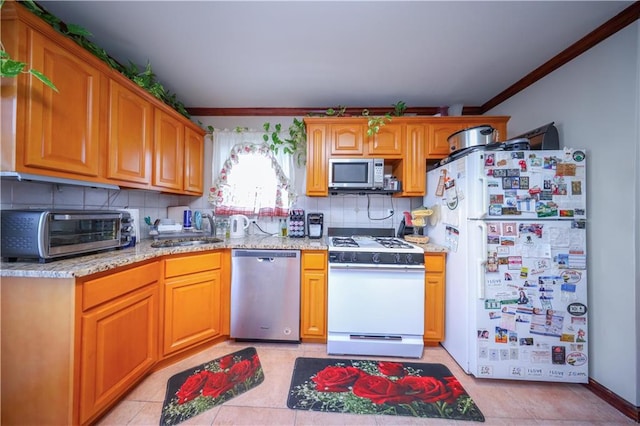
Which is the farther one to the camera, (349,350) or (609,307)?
(349,350)

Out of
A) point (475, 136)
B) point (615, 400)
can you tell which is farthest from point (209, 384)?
point (475, 136)

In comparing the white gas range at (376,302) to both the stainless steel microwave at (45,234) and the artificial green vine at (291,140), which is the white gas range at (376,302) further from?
the stainless steel microwave at (45,234)

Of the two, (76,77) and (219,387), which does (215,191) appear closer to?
(76,77)

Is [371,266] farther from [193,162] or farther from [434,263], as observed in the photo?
[193,162]

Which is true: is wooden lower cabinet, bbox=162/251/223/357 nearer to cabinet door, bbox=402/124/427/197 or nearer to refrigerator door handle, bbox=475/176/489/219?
cabinet door, bbox=402/124/427/197

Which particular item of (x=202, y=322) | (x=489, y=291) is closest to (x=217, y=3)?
(x=202, y=322)

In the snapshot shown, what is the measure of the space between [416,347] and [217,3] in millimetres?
2750

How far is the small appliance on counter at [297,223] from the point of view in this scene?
2350mm

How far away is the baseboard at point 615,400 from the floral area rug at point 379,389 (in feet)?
2.86

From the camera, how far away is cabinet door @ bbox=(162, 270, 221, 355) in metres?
1.63

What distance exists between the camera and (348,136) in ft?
7.20

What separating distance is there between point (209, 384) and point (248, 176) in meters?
1.93

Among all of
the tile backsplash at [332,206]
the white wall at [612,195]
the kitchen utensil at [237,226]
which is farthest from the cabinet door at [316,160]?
the white wall at [612,195]

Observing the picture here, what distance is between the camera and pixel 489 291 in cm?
150
